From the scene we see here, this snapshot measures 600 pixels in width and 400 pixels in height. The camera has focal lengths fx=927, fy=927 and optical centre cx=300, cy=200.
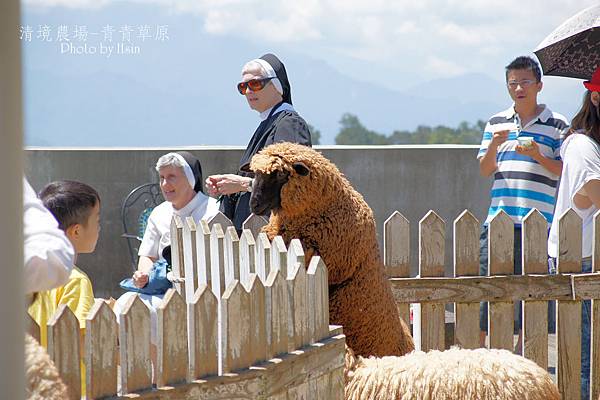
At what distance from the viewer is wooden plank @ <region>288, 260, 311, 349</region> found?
2.88 metres

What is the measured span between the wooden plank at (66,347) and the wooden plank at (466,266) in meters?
2.78

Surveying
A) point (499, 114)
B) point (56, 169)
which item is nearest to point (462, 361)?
point (499, 114)

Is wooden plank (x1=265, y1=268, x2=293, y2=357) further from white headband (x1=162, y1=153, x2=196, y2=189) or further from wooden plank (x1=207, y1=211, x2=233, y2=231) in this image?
white headband (x1=162, y1=153, x2=196, y2=189)

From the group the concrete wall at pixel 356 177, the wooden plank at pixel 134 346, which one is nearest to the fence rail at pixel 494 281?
the wooden plank at pixel 134 346

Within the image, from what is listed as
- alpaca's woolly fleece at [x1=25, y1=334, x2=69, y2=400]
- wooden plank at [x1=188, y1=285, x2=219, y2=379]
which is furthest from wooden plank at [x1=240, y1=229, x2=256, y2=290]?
alpaca's woolly fleece at [x1=25, y1=334, x2=69, y2=400]

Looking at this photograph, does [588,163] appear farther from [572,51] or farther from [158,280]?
[158,280]

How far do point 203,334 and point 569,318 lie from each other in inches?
110

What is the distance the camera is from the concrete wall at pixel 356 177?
27.8 ft

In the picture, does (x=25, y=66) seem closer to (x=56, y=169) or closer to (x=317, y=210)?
(x=317, y=210)

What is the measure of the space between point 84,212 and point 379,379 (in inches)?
51.0

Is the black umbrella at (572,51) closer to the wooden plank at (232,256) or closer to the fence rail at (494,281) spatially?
the fence rail at (494,281)

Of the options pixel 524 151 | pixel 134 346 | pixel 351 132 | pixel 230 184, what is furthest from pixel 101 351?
pixel 351 132

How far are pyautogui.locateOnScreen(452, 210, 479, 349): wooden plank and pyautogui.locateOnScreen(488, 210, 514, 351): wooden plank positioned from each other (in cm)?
8

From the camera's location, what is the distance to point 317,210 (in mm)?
3369
